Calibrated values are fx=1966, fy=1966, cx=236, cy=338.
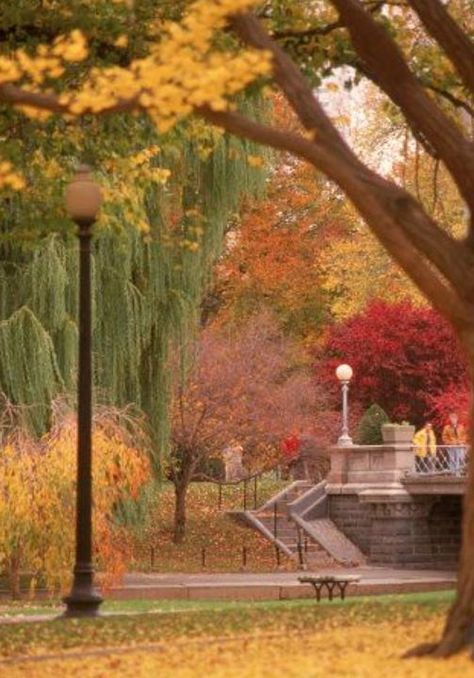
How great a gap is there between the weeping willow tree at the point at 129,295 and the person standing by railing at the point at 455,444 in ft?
45.7

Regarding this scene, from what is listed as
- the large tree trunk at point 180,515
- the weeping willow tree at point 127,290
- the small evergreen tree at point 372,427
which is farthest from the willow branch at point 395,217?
the small evergreen tree at point 372,427

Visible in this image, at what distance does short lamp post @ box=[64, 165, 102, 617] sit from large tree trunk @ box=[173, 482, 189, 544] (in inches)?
1221

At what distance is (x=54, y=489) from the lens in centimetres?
3083

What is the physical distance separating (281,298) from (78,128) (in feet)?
135

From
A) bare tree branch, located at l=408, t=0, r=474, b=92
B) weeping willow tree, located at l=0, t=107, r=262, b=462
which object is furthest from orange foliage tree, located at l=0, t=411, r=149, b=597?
bare tree branch, located at l=408, t=0, r=474, b=92

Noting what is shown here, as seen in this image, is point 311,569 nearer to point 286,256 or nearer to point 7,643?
point 286,256

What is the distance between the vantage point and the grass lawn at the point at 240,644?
11102 millimetres

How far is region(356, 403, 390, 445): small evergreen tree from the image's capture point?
52.3 m

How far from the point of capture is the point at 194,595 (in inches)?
1470

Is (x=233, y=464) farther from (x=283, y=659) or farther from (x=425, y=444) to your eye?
(x=283, y=659)

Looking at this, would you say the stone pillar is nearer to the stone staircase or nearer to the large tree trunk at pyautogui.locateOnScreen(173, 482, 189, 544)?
the stone staircase

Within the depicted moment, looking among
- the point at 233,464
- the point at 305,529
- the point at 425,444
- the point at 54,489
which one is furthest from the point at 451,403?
the point at 54,489

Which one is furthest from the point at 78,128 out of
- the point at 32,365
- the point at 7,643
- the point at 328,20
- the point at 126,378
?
the point at 126,378

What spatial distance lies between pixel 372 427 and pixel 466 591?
1613 inches
